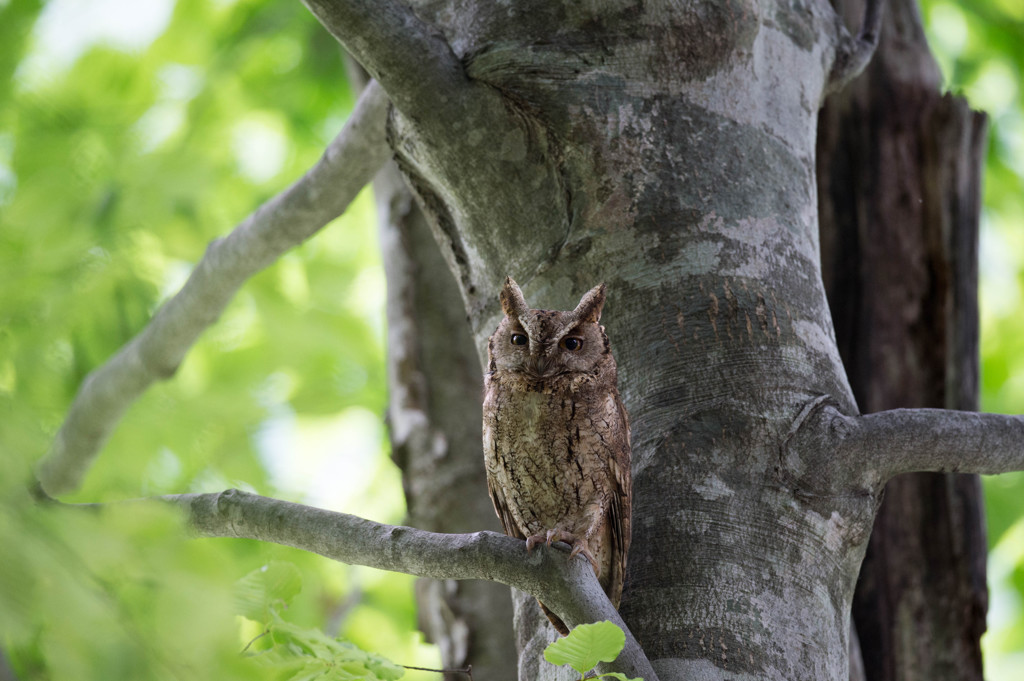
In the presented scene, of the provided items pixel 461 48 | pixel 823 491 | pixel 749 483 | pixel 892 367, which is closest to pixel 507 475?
pixel 749 483

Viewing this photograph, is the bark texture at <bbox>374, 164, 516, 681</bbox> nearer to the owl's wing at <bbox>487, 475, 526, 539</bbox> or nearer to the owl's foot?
the owl's wing at <bbox>487, 475, 526, 539</bbox>

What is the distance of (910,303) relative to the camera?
10.6 feet

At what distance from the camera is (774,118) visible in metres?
2.18

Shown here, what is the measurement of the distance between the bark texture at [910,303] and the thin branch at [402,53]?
1.94 metres

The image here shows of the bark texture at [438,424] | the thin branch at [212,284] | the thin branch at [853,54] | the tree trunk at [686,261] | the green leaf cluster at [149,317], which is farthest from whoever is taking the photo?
the bark texture at [438,424]

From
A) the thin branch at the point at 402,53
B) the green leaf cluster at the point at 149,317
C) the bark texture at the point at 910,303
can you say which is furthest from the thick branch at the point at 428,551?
the bark texture at the point at 910,303

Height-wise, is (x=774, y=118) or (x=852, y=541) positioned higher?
(x=774, y=118)

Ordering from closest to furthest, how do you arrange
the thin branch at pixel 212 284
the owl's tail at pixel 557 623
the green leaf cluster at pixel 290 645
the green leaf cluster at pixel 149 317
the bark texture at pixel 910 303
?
the green leaf cluster at pixel 149 317
the green leaf cluster at pixel 290 645
the owl's tail at pixel 557 623
the thin branch at pixel 212 284
the bark texture at pixel 910 303

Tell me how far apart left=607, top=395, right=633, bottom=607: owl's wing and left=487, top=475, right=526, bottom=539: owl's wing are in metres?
0.33

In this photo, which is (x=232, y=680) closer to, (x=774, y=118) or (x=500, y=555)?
(x=500, y=555)

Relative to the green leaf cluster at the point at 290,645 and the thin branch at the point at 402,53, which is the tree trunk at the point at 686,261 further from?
the green leaf cluster at the point at 290,645

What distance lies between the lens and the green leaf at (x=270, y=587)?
1.70 m

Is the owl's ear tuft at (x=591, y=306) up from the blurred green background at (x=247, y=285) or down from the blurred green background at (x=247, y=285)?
down

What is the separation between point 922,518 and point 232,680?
2.78m
